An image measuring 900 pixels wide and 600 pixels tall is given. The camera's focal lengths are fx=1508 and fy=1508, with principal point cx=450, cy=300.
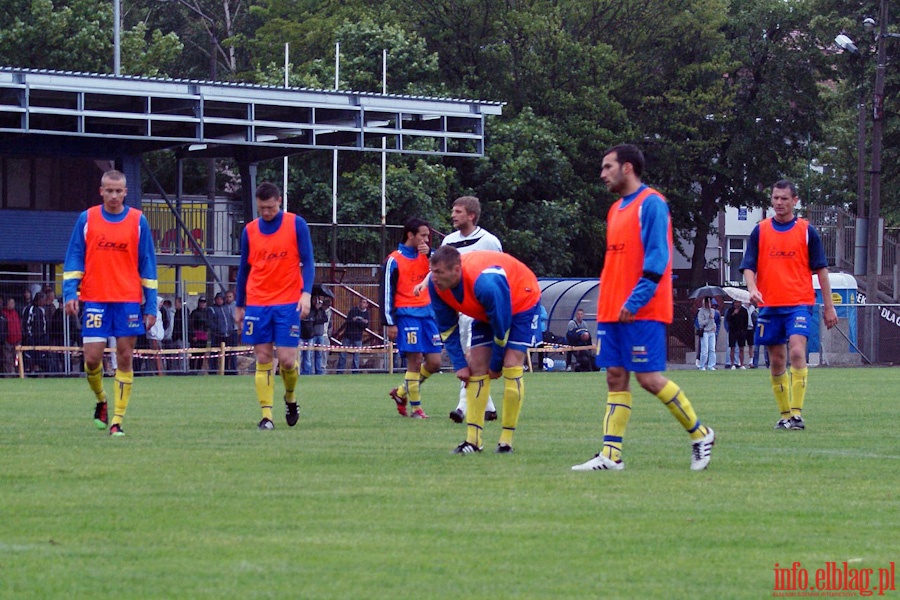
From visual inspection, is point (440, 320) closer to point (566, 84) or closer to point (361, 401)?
point (361, 401)

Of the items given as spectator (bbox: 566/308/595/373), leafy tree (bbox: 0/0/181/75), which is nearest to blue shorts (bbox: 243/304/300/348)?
spectator (bbox: 566/308/595/373)

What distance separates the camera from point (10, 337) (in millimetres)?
29484

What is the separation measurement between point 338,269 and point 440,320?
2948cm

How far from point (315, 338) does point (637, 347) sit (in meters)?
23.6

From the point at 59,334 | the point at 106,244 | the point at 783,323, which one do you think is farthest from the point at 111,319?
the point at 59,334

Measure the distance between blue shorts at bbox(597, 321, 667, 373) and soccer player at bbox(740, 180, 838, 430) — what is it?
4447mm

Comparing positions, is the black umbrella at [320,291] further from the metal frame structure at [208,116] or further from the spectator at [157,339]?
the spectator at [157,339]

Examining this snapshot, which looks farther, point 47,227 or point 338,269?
point 338,269

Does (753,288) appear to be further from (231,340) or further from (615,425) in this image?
(231,340)

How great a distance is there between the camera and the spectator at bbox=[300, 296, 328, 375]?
31922 millimetres

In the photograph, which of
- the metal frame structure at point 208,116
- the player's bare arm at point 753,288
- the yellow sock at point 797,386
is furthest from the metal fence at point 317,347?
the yellow sock at point 797,386

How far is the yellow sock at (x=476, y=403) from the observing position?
1041 cm

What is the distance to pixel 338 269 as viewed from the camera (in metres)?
39.7

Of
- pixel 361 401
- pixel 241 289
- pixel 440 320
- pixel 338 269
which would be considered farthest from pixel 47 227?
pixel 440 320
